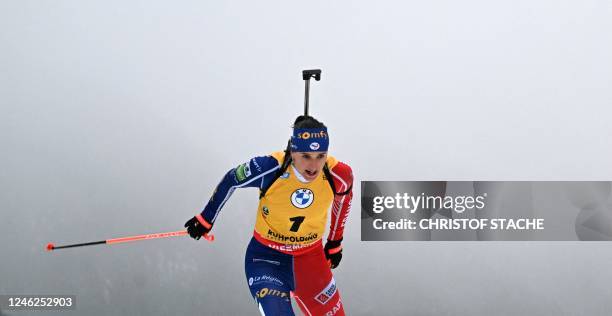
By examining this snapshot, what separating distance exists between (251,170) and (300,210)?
459 millimetres

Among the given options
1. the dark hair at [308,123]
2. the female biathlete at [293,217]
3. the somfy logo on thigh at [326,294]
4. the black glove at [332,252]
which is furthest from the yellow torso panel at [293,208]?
the black glove at [332,252]

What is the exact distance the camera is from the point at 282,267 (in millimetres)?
4633

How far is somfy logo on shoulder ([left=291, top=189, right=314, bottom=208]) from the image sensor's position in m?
4.45

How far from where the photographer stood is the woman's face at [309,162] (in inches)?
169

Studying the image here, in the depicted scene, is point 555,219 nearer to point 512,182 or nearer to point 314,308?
point 512,182

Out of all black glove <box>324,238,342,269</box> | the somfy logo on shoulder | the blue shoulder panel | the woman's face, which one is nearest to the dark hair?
the woman's face

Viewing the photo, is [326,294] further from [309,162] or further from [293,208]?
[309,162]

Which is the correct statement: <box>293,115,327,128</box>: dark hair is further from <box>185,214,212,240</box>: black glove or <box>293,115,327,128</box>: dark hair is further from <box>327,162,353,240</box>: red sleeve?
<box>185,214,212,240</box>: black glove

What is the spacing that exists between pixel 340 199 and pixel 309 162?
698mm

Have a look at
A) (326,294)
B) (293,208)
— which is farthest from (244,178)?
(326,294)

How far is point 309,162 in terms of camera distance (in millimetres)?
4293

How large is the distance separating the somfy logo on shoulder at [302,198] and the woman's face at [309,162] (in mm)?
129

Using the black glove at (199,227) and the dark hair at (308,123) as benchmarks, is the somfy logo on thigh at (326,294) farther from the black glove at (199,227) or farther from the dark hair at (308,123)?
the dark hair at (308,123)

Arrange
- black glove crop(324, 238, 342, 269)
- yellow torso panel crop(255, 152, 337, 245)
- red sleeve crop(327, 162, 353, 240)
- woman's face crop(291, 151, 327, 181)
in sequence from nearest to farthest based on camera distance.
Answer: woman's face crop(291, 151, 327, 181) → yellow torso panel crop(255, 152, 337, 245) → red sleeve crop(327, 162, 353, 240) → black glove crop(324, 238, 342, 269)
